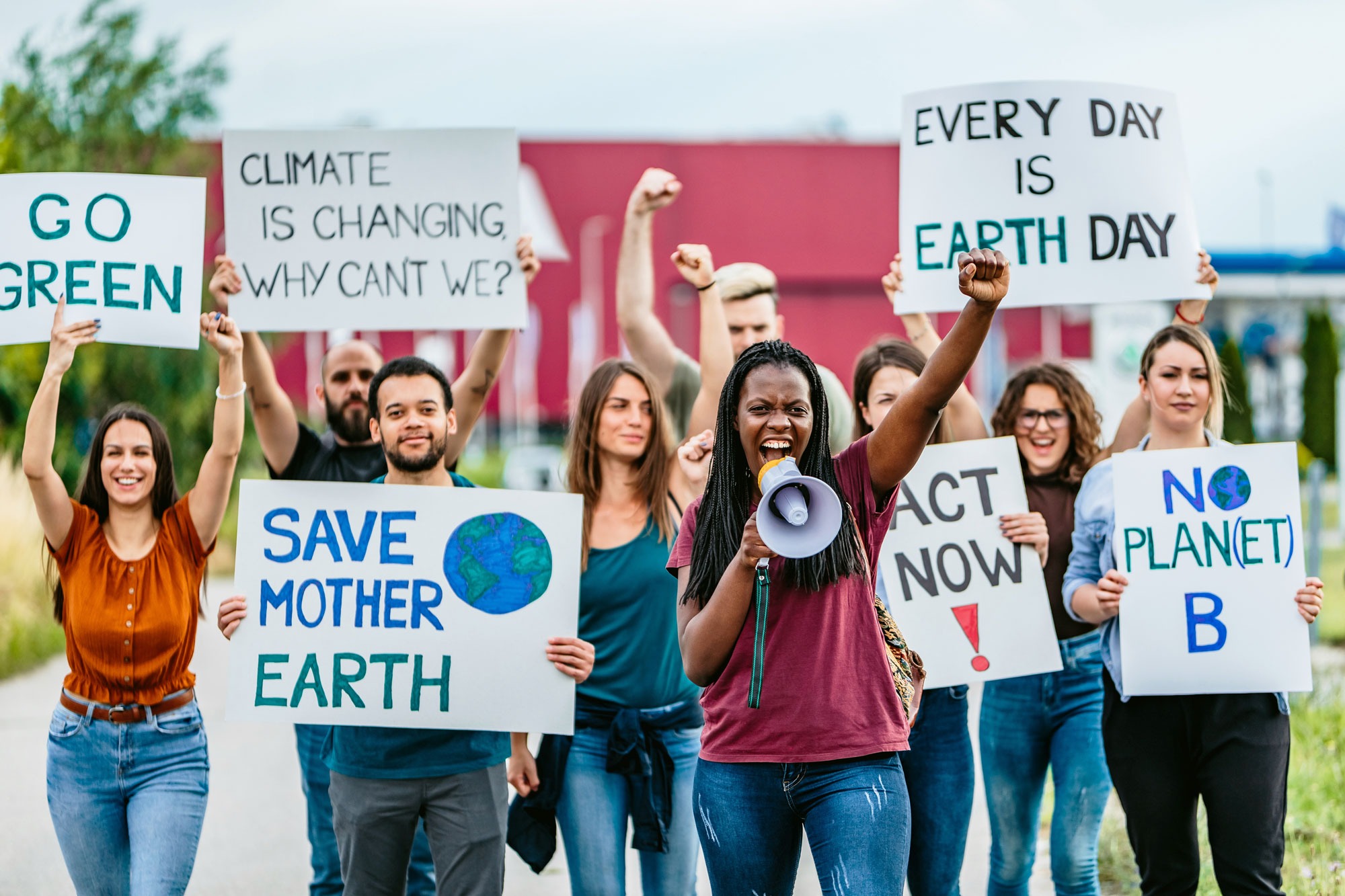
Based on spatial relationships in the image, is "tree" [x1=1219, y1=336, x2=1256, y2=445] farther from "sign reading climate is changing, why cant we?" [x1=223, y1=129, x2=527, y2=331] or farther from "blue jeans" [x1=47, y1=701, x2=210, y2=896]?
"blue jeans" [x1=47, y1=701, x2=210, y2=896]

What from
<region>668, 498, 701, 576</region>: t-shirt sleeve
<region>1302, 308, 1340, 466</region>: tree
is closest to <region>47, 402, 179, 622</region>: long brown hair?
<region>668, 498, 701, 576</region>: t-shirt sleeve

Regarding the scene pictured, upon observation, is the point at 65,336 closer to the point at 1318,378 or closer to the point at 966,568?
the point at 966,568

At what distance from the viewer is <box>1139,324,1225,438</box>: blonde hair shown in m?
3.89

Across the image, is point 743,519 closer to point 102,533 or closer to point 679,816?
point 679,816

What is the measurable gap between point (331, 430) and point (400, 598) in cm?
101

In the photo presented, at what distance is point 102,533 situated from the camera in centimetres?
390

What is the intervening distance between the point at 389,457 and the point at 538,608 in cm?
61

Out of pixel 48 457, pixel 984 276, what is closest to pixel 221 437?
pixel 48 457

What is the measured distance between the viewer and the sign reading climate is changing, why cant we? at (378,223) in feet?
15.4

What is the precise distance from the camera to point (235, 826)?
6.43 metres

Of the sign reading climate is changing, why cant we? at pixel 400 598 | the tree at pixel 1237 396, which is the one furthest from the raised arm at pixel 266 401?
the tree at pixel 1237 396

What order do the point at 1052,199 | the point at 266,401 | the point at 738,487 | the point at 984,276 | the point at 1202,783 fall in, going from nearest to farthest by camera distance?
the point at 984,276 < the point at 738,487 < the point at 1202,783 < the point at 266,401 < the point at 1052,199

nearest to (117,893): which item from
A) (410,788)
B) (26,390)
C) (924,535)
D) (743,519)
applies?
(410,788)

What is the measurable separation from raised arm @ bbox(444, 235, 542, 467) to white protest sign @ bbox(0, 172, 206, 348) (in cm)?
87
